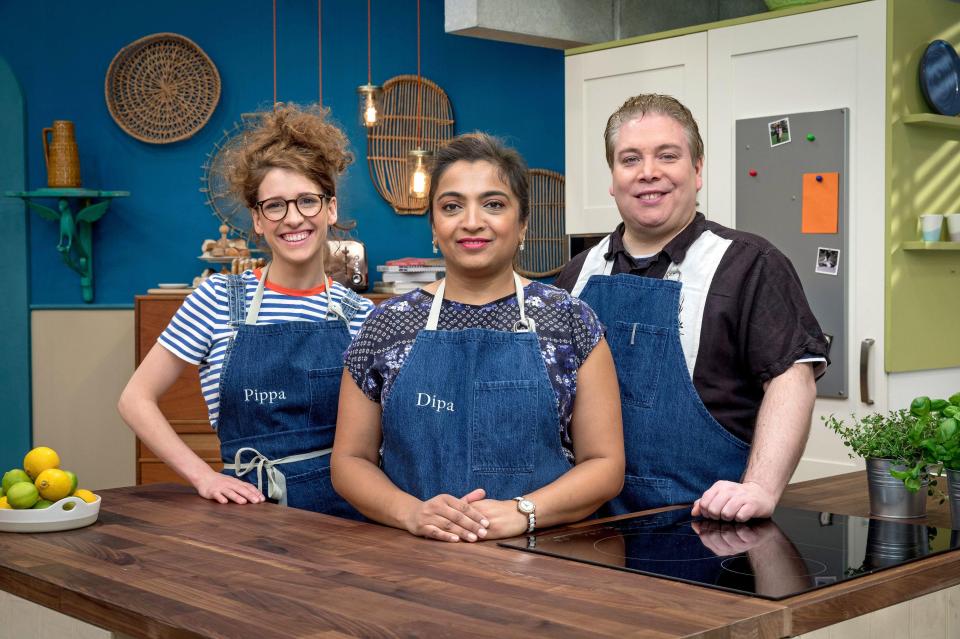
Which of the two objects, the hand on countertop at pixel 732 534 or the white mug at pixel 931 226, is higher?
the white mug at pixel 931 226

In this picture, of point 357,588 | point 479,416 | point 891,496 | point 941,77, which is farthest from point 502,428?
point 941,77

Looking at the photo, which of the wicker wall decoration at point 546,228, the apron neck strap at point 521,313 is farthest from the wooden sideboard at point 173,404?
the apron neck strap at point 521,313

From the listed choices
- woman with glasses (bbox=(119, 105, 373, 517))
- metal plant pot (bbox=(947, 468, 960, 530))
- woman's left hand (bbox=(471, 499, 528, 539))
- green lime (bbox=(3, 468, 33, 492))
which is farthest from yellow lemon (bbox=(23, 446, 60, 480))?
metal plant pot (bbox=(947, 468, 960, 530))

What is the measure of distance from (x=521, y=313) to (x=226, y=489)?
700mm

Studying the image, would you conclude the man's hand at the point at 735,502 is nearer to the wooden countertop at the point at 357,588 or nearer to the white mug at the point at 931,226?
the wooden countertop at the point at 357,588

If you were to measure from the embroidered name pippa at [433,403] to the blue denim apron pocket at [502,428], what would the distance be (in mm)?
46

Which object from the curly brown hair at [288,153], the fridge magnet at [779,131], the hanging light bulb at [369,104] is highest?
the hanging light bulb at [369,104]

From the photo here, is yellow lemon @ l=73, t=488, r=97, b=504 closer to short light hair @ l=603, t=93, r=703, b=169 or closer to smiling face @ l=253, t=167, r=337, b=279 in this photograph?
smiling face @ l=253, t=167, r=337, b=279

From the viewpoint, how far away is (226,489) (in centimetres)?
218

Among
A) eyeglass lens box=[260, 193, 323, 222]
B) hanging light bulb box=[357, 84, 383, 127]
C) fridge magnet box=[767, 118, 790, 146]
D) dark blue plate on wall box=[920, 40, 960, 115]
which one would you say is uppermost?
hanging light bulb box=[357, 84, 383, 127]

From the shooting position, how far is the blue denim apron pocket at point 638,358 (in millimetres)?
2166

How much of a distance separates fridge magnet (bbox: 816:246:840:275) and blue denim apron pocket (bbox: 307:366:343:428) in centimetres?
208

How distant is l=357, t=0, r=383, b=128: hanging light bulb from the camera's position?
211 inches

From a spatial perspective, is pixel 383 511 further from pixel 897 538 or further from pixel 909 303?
pixel 909 303
